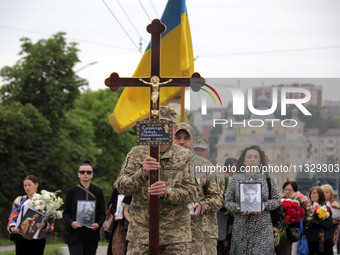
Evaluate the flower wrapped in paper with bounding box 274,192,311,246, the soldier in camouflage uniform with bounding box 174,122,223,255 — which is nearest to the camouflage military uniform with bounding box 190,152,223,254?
the soldier in camouflage uniform with bounding box 174,122,223,255

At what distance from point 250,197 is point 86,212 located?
9.20 ft

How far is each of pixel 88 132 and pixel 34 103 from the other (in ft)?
16.9

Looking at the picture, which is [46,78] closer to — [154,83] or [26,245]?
[26,245]

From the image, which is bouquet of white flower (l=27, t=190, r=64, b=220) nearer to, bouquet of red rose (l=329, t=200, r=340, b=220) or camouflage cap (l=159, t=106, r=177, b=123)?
camouflage cap (l=159, t=106, r=177, b=123)

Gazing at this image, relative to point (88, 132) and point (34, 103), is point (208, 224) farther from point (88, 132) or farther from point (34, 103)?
point (88, 132)

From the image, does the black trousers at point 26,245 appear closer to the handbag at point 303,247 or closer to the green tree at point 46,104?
the handbag at point 303,247

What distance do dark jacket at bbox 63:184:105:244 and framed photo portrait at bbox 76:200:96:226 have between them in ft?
0.24

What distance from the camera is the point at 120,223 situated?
35.3ft

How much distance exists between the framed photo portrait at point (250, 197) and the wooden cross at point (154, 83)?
241 centimetres

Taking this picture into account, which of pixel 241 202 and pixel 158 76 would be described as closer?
pixel 158 76

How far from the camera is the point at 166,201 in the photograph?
6.86 meters

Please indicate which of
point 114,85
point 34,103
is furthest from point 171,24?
point 34,103

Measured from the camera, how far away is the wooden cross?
6738mm

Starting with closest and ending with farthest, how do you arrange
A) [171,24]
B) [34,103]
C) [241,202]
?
[241,202], [171,24], [34,103]
